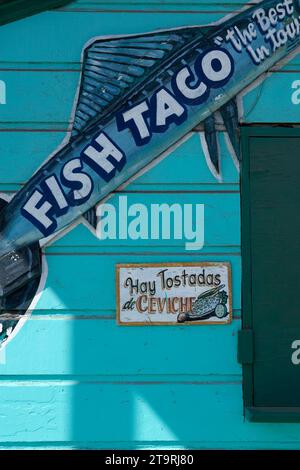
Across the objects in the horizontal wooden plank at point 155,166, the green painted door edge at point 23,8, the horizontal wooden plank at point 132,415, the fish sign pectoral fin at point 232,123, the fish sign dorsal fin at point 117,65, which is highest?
the green painted door edge at point 23,8

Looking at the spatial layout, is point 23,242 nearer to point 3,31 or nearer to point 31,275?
point 31,275

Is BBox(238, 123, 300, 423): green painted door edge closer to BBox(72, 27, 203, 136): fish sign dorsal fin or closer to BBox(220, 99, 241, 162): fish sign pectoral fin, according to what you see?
BBox(220, 99, 241, 162): fish sign pectoral fin

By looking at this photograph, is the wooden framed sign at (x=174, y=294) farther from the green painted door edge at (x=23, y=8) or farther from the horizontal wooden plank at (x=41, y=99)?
the green painted door edge at (x=23, y=8)

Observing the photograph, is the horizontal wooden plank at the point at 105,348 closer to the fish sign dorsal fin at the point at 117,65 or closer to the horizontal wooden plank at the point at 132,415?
the horizontal wooden plank at the point at 132,415

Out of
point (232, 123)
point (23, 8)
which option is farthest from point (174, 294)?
point (23, 8)

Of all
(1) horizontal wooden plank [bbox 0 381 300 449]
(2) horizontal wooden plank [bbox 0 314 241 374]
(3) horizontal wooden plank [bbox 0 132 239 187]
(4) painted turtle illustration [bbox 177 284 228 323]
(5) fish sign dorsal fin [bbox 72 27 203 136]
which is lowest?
(1) horizontal wooden plank [bbox 0 381 300 449]

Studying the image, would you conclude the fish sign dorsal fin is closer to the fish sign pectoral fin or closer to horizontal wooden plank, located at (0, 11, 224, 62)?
horizontal wooden plank, located at (0, 11, 224, 62)

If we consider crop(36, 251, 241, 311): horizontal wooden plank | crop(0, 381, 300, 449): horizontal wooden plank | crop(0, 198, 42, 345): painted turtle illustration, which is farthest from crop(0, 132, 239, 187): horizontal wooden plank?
crop(0, 381, 300, 449): horizontal wooden plank

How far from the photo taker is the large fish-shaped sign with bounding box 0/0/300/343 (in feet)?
11.4

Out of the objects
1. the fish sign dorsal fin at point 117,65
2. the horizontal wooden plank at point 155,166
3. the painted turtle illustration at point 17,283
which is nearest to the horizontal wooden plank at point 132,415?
the painted turtle illustration at point 17,283

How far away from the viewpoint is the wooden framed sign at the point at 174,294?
3.48 meters

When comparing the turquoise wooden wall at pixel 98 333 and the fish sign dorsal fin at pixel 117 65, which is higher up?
the fish sign dorsal fin at pixel 117 65

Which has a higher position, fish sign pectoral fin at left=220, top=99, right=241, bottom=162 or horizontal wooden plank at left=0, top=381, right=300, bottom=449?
fish sign pectoral fin at left=220, top=99, right=241, bottom=162

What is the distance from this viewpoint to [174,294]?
3.48 metres
